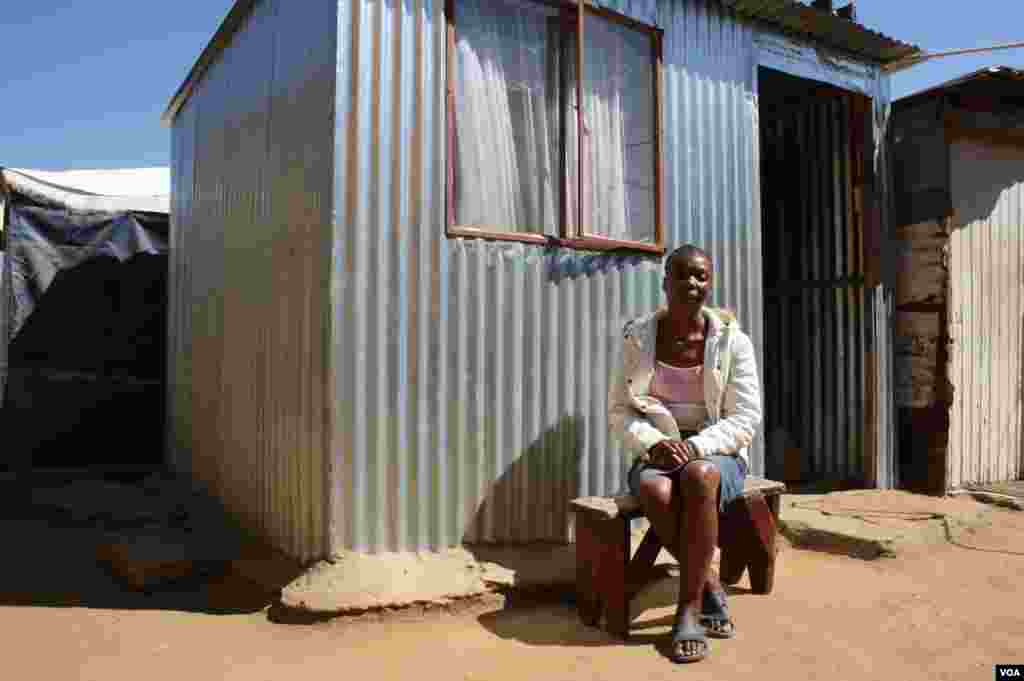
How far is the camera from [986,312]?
689 cm

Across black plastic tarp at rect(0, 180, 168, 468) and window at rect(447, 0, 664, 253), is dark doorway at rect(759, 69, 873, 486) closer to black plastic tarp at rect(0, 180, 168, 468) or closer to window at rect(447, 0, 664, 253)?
window at rect(447, 0, 664, 253)

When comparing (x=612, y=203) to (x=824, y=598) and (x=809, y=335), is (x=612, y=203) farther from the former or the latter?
(x=809, y=335)

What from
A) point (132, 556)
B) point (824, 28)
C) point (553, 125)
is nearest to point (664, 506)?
point (553, 125)

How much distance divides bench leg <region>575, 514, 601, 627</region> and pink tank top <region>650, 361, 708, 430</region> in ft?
2.48

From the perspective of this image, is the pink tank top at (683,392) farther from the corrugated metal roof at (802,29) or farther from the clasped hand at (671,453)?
the corrugated metal roof at (802,29)

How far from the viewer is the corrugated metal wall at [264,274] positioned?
13.1 ft

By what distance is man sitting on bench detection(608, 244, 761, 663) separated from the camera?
3.34 meters

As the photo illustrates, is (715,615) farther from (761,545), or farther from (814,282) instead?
(814,282)

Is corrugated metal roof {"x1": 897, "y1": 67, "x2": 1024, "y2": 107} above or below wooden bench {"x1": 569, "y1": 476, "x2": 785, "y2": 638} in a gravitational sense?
above

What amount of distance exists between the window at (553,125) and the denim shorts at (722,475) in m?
1.55

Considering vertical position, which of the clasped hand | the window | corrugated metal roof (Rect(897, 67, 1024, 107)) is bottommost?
Answer: the clasped hand

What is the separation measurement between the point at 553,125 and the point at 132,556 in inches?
149

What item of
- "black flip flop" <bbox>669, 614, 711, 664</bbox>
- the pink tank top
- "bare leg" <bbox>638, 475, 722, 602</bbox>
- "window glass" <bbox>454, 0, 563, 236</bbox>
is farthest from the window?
"black flip flop" <bbox>669, 614, 711, 664</bbox>

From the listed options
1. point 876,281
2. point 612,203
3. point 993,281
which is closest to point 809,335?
point 876,281
